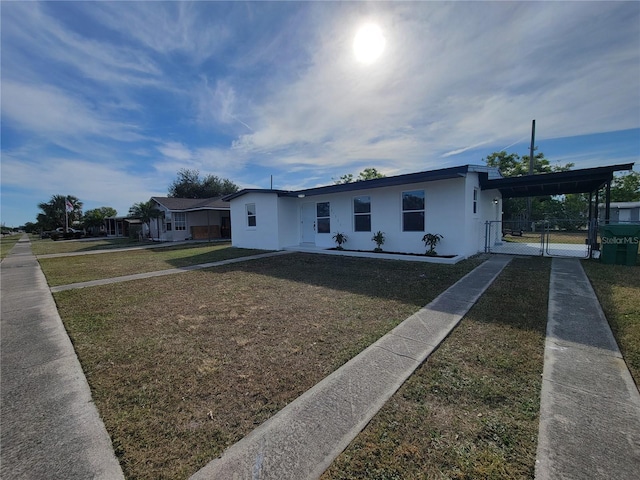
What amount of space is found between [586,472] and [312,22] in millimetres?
10338

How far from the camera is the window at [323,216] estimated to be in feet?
44.1

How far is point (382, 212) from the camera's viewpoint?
11.5 meters

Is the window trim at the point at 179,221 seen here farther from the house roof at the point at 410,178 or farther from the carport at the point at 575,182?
the carport at the point at 575,182

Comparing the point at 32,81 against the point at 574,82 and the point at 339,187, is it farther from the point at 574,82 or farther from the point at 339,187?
the point at 574,82

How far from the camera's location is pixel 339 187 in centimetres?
1191

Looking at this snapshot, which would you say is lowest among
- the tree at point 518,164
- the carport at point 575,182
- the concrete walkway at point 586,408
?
the concrete walkway at point 586,408

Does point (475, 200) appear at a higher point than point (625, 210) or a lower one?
higher

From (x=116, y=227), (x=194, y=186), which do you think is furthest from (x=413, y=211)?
(x=116, y=227)

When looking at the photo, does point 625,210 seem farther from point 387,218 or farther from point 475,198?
point 387,218

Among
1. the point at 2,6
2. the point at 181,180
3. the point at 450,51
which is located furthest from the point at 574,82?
the point at 181,180

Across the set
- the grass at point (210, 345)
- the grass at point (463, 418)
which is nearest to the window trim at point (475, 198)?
the grass at point (210, 345)

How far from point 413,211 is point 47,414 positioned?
34.6 ft

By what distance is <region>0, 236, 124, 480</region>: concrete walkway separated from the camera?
1831 millimetres

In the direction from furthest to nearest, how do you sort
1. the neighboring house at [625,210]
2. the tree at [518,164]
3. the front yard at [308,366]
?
the tree at [518,164]
the neighboring house at [625,210]
the front yard at [308,366]
